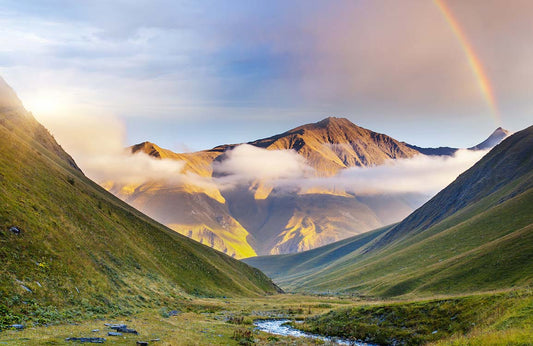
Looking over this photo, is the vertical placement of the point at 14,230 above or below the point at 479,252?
above

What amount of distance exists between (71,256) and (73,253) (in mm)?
1293

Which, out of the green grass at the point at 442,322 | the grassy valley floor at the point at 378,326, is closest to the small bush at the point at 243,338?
the grassy valley floor at the point at 378,326

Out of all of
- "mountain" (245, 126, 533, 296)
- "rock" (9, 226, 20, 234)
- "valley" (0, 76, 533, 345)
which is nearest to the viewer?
"valley" (0, 76, 533, 345)

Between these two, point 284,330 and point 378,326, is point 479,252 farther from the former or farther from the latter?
point 284,330

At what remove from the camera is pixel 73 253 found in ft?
152

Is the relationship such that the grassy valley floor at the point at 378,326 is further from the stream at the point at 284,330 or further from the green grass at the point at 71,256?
the green grass at the point at 71,256

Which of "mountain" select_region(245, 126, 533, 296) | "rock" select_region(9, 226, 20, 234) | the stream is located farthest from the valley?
the stream

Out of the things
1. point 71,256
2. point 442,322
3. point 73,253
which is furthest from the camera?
point 73,253

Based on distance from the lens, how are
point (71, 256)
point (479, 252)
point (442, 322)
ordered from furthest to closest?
point (479, 252) → point (71, 256) → point (442, 322)

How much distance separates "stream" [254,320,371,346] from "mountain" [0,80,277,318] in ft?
57.8

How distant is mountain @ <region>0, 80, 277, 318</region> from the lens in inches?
1382

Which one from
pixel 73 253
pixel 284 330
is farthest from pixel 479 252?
pixel 73 253

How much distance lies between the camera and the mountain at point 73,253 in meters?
35.1

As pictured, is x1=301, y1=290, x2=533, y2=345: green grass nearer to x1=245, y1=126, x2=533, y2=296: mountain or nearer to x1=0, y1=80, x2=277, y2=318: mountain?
x1=0, y1=80, x2=277, y2=318: mountain
